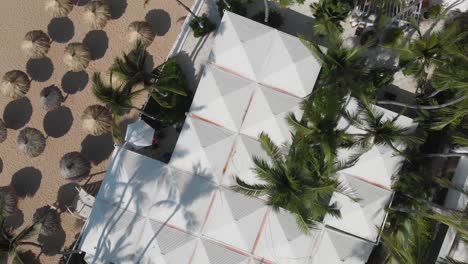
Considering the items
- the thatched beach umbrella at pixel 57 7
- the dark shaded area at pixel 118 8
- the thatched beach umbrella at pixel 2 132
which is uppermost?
the dark shaded area at pixel 118 8

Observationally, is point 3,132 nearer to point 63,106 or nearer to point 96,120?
point 63,106

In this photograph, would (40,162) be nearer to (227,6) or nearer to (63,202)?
(63,202)

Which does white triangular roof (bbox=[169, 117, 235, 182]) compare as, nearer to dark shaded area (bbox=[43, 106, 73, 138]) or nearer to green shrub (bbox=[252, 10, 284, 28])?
green shrub (bbox=[252, 10, 284, 28])

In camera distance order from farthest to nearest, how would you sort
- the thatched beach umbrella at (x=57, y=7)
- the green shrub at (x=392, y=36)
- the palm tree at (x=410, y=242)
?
the thatched beach umbrella at (x=57, y=7)
the green shrub at (x=392, y=36)
the palm tree at (x=410, y=242)

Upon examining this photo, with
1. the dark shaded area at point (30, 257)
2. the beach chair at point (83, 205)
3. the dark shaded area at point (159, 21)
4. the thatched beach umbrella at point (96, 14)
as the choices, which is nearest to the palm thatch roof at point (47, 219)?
the beach chair at point (83, 205)

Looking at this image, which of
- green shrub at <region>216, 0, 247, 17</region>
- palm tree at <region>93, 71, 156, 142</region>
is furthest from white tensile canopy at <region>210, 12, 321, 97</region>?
palm tree at <region>93, 71, 156, 142</region>

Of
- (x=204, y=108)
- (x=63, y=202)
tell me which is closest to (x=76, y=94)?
(x=63, y=202)

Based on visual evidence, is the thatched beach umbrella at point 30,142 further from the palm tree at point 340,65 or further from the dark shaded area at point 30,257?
the palm tree at point 340,65
